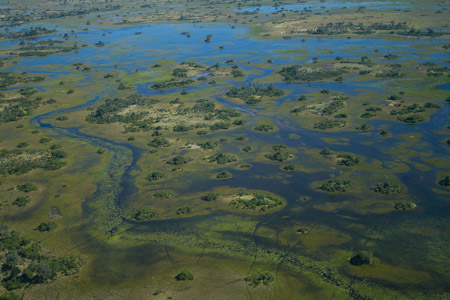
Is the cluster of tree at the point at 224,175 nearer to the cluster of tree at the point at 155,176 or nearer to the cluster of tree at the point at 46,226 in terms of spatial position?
the cluster of tree at the point at 155,176

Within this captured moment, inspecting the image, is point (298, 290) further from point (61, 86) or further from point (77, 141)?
point (61, 86)

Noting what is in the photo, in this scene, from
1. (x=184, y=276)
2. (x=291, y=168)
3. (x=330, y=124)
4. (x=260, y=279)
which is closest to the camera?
(x=260, y=279)

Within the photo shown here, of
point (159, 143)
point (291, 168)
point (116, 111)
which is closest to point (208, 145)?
point (159, 143)

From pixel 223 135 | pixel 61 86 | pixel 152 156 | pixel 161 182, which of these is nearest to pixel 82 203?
pixel 161 182

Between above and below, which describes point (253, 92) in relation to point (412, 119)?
above

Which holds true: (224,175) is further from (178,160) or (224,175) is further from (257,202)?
(178,160)

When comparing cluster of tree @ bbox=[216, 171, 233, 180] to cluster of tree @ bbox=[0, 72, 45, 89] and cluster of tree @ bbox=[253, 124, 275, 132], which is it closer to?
cluster of tree @ bbox=[253, 124, 275, 132]
